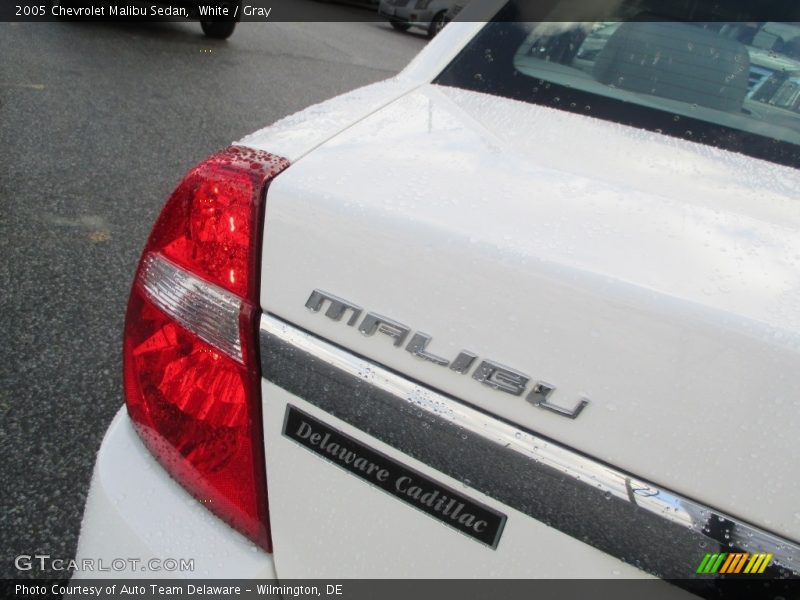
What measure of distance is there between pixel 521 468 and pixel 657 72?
1.04 metres

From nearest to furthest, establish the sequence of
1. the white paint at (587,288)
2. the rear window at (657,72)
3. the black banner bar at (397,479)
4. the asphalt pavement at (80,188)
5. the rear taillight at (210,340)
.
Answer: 1. the white paint at (587,288)
2. the black banner bar at (397,479)
3. the rear taillight at (210,340)
4. the rear window at (657,72)
5. the asphalt pavement at (80,188)

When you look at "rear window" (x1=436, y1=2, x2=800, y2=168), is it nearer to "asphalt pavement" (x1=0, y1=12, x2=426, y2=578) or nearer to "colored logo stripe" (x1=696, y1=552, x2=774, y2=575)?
"colored logo stripe" (x1=696, y1=552, x2=774, y2=575)

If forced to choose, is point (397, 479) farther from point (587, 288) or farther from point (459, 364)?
point (587, 288)

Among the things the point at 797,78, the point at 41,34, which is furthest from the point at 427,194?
the point at 41,34

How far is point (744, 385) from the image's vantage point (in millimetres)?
703

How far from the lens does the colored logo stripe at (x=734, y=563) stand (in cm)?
72

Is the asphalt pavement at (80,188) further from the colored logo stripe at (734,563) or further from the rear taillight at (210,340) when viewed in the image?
the colored logo stripe at (734,563)

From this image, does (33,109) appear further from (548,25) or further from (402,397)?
(402,397)

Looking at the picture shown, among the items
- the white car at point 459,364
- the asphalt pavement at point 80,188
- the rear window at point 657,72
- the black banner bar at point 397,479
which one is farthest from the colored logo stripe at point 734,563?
the asphalt pavement at point 80,188

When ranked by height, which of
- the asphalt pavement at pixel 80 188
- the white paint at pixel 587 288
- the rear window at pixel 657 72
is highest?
the rear window at pixel 657 72

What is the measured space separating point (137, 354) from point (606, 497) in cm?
70

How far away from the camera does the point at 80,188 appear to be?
416cm

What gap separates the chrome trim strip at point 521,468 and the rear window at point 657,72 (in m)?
0.75

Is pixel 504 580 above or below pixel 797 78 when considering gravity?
below
